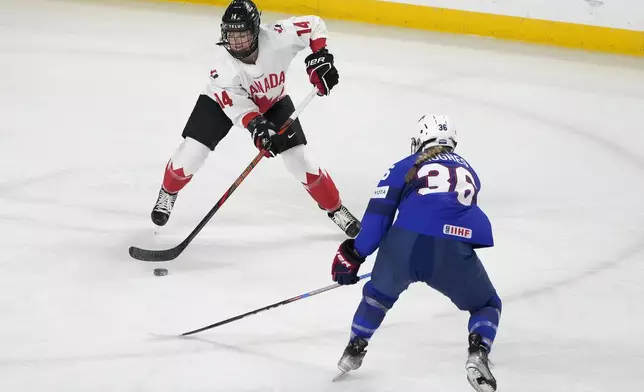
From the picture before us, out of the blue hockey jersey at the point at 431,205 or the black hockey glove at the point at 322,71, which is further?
the black hockey glove at the point at 322,71

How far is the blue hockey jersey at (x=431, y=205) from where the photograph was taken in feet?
9.39

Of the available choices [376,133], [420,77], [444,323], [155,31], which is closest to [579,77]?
[420,77]

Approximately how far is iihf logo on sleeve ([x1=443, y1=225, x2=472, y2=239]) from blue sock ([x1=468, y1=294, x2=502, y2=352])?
22 cm

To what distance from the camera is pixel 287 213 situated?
4.55 meters

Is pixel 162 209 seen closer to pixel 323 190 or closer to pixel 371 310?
pixel 323 190

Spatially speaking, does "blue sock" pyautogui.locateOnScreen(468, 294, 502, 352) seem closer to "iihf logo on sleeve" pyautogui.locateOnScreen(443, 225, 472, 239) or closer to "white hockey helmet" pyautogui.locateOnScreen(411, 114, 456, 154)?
"iihf logo on sleeve" pyautogui.locateOnScreen(443, 225, 472, 239)

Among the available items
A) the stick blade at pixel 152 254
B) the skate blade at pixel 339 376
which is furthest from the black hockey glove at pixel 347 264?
the stick blade at pixel 152 254

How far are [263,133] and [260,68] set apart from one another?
307 millimetres

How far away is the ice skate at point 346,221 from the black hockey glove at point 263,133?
20.5 inches

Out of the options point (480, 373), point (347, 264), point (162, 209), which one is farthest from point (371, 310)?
point (162, 209)

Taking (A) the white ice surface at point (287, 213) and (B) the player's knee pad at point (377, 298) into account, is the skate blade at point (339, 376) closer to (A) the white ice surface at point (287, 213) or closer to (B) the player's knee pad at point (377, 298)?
(A) the white ice surface at point (287, 213)

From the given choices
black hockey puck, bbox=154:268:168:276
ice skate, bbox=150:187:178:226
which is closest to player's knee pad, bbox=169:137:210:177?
ice skate, bbox=150:187:178:226

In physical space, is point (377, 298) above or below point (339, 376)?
above

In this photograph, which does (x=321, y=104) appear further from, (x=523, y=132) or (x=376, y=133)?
(x=523, y=132)
